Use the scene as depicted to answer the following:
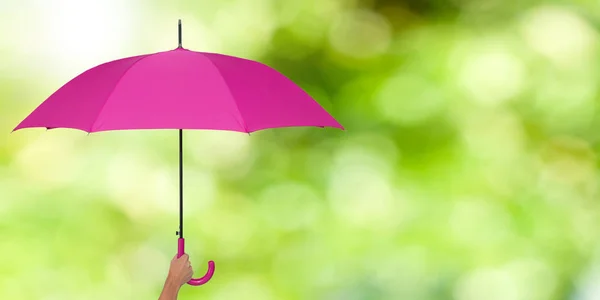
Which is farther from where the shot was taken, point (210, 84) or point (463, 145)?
point (463, 145)

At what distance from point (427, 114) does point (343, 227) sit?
696 millimetres

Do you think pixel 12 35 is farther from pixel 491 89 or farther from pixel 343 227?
pixel 491 89

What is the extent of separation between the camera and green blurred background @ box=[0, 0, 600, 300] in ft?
11.8

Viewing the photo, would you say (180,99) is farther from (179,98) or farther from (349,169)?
(349,169)

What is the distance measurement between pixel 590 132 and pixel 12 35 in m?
2.85

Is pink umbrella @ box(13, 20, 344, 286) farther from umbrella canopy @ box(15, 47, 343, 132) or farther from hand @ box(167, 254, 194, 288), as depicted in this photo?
hand @ box(167, 254, 194, 288)

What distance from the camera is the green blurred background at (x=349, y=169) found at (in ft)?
11.8

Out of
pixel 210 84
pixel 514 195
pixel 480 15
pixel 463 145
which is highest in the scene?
pixel 480 15

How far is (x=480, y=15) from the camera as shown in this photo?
12.0 ft

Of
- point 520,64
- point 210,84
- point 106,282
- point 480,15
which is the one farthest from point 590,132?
point 106,282

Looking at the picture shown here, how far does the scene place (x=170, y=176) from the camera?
3619 mm

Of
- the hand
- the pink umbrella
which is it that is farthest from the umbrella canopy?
the hand

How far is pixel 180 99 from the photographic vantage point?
2189 mm

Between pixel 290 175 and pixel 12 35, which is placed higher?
pixel 12 35
